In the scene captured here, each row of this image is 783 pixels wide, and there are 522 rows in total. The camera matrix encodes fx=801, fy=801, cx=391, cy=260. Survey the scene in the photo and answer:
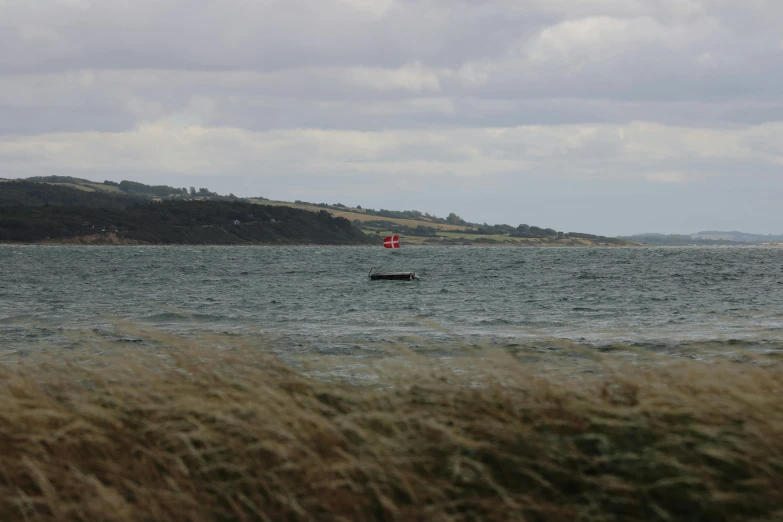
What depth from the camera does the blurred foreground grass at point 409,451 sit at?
5590mm

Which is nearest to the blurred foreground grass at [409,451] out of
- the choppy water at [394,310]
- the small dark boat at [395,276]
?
the choppy water at [394,310]

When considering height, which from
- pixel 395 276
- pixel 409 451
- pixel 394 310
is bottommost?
pixel 395 276

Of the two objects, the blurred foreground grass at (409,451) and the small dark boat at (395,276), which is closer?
the blurred foreground grass at (409,451)

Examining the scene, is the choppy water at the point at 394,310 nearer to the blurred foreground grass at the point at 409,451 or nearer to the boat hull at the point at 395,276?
the boat hull at the point at 395,276

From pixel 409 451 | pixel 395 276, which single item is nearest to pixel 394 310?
pixel 395 276

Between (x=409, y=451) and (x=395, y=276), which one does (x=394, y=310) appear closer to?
(x=395, y=276)

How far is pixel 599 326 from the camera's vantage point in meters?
35.7

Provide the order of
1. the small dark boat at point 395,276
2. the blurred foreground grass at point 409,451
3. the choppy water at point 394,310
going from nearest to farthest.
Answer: the blurred foreground grass at point 409,451 < the choppy water at point 394,310 < the small dark boat at point 395,276

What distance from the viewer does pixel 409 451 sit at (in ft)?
20.8

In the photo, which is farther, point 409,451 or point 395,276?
point 395,276

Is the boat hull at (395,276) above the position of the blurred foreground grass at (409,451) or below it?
below

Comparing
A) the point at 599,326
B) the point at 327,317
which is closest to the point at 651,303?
the point at 599,326

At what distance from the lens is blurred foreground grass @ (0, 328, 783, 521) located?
18.3 ft

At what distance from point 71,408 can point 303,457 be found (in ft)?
9.05
